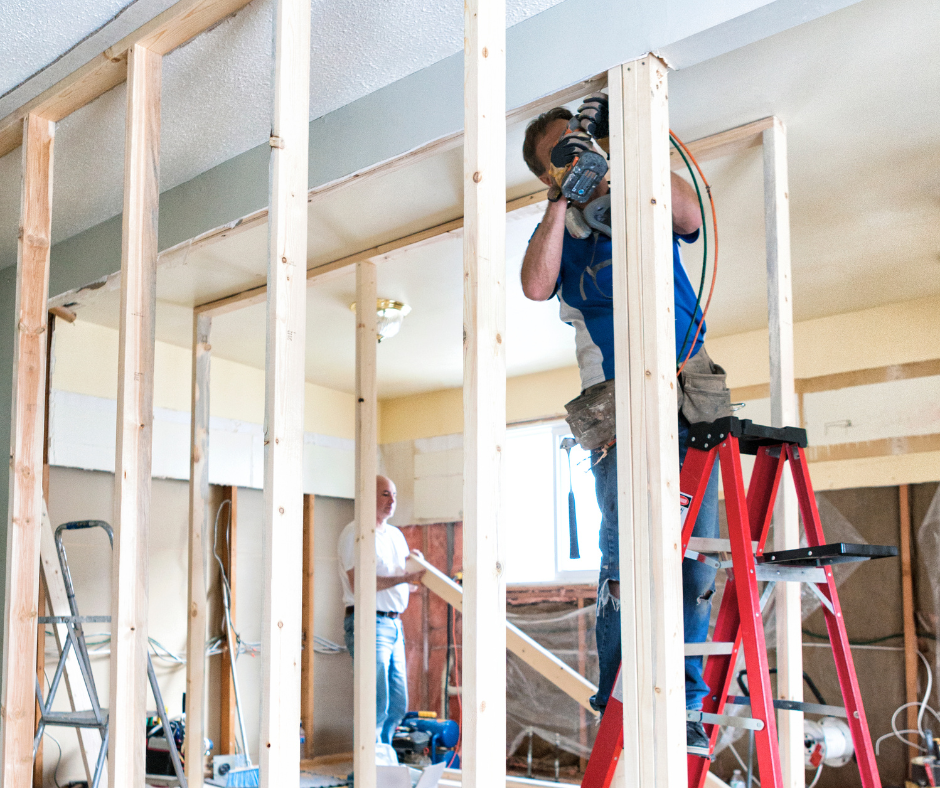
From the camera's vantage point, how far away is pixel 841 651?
197 centimetres

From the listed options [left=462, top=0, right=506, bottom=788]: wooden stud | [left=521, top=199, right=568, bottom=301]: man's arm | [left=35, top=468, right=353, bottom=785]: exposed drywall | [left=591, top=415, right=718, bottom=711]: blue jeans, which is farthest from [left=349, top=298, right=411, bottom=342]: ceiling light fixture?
[left=462, top=0, right=506, bottom=788]: wooden stud

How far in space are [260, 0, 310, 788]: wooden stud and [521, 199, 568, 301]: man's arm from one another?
55cm

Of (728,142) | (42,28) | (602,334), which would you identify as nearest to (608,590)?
(602,334)

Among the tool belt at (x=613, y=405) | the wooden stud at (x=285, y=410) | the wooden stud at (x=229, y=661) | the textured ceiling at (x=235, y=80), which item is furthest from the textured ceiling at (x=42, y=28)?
the wooden stud at (x=229, y=661)

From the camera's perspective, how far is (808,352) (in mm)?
4887

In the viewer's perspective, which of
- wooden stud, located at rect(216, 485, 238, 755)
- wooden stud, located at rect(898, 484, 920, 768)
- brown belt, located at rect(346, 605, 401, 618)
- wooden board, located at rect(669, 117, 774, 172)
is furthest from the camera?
wooden stud, located at rect(216, 485, 238, 755)

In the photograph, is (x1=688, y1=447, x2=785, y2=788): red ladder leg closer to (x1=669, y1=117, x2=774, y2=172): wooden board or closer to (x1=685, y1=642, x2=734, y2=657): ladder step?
(x1=685, y1=642, x2=734, y2=657): ladder step

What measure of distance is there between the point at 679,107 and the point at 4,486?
3.16 m

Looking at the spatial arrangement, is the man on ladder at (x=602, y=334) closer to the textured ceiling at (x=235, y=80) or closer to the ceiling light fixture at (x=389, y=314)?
the textured ceiling at (x=235, y=80)

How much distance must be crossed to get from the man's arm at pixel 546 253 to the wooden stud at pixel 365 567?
1455mm

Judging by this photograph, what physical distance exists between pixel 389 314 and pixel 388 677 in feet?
6.19

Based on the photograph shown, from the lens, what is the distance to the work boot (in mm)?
1893

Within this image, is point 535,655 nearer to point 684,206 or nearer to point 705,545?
point 705,545

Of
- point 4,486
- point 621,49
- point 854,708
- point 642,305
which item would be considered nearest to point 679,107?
point 621,49
